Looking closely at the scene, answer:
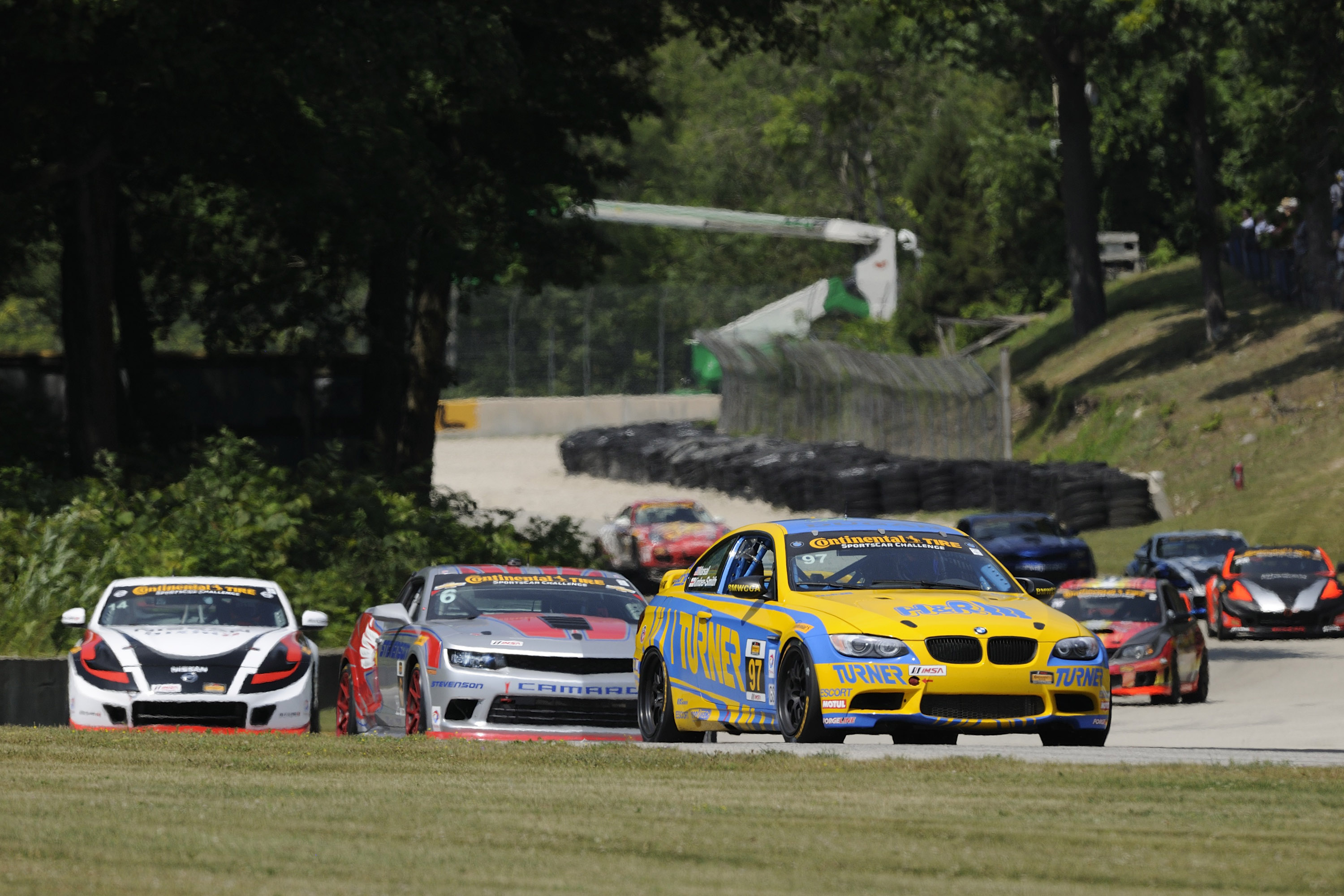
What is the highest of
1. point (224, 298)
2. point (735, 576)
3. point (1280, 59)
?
point (1280, 59)

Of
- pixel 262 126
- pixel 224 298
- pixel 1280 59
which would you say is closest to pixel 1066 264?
pixel 1280 59

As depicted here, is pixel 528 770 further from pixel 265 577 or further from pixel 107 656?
pixel 265 577

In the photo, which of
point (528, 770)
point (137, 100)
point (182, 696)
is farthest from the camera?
point (137, 100)

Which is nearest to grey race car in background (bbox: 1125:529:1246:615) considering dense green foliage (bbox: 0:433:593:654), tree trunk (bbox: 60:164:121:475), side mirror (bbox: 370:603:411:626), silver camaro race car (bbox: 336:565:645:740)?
dense green foliage (bbox: 0:433:593:654)

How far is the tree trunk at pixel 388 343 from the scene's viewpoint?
103 feet

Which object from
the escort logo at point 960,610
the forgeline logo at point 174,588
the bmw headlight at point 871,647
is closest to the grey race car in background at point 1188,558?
the forgeline logo at point 174,588

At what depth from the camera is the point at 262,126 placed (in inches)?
995

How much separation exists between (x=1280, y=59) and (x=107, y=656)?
2814 cm

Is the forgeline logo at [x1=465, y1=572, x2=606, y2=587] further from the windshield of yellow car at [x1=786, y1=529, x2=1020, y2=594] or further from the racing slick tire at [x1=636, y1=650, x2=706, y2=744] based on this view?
the windshield of yellow car at [x1=786, y1=529, x2=1020, y2=594]

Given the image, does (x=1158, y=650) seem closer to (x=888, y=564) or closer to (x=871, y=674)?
(x=888, y=564)

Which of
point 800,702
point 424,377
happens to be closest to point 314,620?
point 800,702

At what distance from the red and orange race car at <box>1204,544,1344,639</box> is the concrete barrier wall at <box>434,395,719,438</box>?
2094 inches

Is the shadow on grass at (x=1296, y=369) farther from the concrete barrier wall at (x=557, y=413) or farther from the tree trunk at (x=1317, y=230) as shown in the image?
the concrete barrier wall at (x=557, y=413)

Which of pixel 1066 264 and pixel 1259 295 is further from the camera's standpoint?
pixel 1066 264
